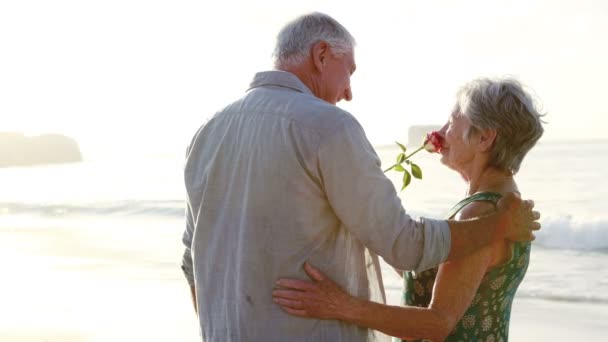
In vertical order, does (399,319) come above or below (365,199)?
below

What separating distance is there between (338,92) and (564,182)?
2909 cm

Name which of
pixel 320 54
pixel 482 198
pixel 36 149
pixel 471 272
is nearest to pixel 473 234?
pixel 471 272

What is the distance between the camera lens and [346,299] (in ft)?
7.39

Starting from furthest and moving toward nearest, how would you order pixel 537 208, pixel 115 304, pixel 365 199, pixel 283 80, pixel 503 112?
1. pixel 537 208
2. pixel 115 304
3. pixel 503 112
4. pixel 283 80
5. pixel 365 199

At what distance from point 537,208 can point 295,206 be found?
22.4 metres

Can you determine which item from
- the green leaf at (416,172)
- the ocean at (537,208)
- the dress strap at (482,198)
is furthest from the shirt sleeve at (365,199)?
the ocean at (537,208)

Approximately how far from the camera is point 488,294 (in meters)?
2.57

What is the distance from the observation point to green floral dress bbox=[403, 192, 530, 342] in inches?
101

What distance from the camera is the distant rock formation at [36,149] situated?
90000 millimetres

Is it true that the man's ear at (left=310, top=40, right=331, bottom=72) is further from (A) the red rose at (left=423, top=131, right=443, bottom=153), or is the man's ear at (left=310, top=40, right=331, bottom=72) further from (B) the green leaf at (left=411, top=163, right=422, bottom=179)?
(B) the green leaf at (left=411, top=163, right=422, bottom=179)

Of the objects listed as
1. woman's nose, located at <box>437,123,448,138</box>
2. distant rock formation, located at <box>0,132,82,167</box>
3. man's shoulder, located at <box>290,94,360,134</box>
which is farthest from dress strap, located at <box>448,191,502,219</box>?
distant rock formation, located at <box>0,132,82,167</box>

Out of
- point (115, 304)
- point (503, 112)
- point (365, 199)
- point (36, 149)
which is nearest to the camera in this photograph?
point (365, 199)

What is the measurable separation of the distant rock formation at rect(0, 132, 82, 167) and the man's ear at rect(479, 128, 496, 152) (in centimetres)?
8823

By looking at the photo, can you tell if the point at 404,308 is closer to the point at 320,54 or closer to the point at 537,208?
the point at 320,54
